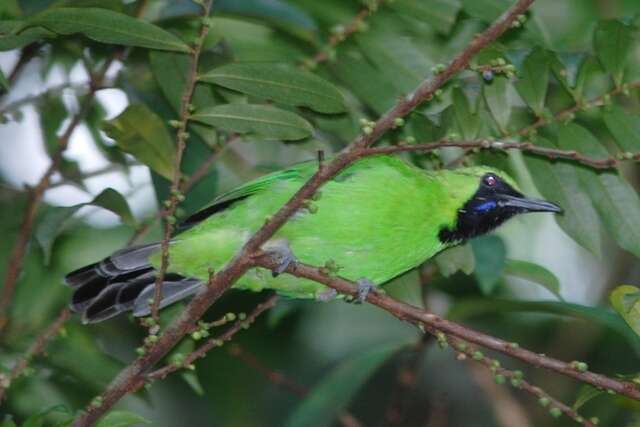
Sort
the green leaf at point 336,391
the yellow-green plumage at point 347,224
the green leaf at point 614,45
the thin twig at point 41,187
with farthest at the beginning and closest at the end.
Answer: the green leaf at point 336,391, the yellow-green plumage at point 347,224, the thin twig at point 41,187, the green leaf at point 614,45

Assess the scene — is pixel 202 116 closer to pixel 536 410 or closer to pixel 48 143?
pixel 48 143

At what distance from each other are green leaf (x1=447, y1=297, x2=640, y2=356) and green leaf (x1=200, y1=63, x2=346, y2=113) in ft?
2.99

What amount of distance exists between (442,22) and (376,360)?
4.40ft

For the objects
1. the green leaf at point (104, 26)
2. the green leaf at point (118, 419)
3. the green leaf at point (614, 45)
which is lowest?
the green leaf at point (118, 419)

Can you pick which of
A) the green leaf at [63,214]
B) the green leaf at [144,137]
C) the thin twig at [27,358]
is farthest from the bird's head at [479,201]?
the thin twig at [27,358]

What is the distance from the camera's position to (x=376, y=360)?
13.8 ft

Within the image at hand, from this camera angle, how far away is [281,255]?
3.28 m

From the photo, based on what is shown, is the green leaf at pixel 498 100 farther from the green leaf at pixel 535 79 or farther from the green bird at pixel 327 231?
the green bird at pixel 327 231

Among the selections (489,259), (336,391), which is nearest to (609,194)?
(489,259)

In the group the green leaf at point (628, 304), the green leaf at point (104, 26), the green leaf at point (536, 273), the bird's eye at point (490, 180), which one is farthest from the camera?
the bird's eye at point (490, 180)

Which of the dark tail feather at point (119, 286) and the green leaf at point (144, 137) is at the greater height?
the green leaf at point (144, 137)

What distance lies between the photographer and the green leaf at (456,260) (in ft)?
11.7

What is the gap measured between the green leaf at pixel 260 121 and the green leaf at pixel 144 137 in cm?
41

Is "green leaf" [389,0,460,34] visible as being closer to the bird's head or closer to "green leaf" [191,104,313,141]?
the bird's head
